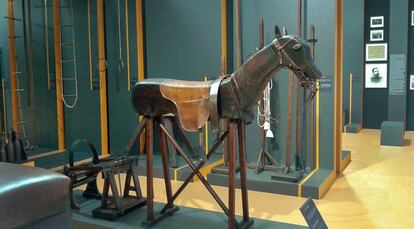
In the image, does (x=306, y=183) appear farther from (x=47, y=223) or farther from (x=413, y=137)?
(x=413, y=137)

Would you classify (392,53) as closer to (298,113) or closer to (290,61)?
(298,113)

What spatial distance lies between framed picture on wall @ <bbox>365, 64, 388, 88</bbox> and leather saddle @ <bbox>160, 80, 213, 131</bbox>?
25.4 feet

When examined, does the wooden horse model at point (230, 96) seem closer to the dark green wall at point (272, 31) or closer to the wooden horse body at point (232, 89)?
the wooden horse body at point (232, 89)

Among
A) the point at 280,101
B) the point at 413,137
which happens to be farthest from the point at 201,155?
the point at 413,137

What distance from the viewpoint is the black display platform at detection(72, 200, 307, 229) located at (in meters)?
→ 3.27

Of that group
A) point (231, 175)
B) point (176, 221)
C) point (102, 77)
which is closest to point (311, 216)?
point (231, 175)

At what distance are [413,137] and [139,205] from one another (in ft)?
23.5

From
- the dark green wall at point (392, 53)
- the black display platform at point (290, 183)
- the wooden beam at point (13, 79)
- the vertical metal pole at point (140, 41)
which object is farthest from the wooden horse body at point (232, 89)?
the dark green wall at point (392, 53)

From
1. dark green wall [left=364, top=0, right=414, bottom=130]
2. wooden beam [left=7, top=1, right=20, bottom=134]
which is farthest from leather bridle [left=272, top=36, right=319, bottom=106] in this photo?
dark green wall [left=364, top=0, right=414, bottom=130]

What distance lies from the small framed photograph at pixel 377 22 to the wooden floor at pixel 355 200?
14.7 feet

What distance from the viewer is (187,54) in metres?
6.19

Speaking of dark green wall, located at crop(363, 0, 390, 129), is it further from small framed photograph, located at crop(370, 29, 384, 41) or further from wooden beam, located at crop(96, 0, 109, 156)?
wooden beam, located at crop(96, 0, 109, 156)

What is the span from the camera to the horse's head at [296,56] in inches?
114

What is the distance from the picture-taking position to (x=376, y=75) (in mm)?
9898
